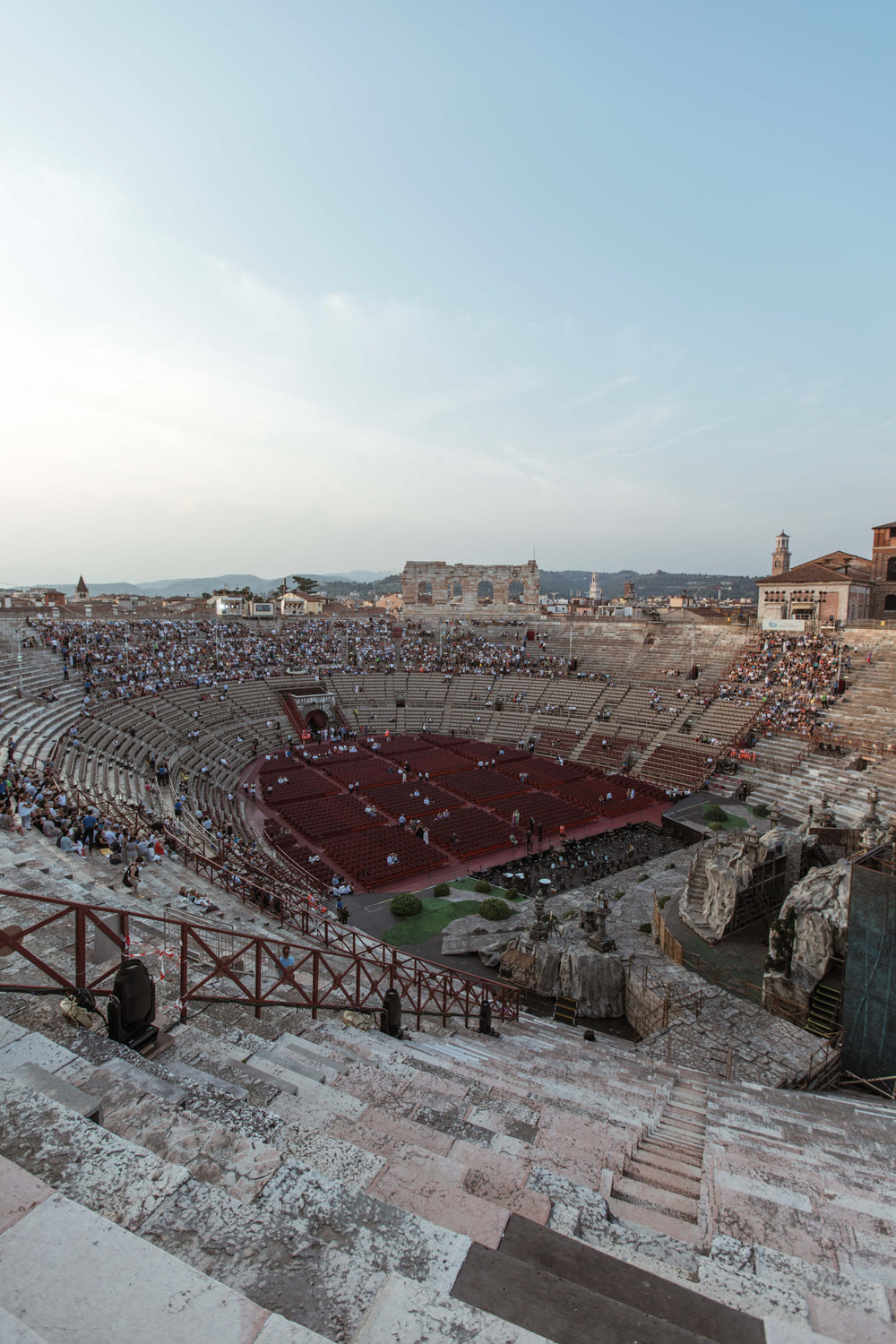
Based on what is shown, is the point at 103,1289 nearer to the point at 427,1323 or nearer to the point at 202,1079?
the point at 427,1323

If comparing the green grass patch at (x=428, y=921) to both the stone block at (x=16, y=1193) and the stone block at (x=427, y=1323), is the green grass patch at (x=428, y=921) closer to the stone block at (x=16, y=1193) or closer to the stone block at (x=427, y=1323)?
the stone block at (x=16, y=1193)

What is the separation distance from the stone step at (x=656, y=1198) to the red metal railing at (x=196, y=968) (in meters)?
3.60

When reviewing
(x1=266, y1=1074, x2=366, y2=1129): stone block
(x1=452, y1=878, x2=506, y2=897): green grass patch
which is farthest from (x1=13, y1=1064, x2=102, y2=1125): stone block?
(x1=452, y1=878, x2=506, y2=897): green grass patch

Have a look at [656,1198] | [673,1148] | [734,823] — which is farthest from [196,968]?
[734,823]

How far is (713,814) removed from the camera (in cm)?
2792

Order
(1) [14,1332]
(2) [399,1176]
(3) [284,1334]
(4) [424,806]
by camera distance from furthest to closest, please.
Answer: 1. (4) [424,806]
2. (2) [399,1176]
3. (3) [284,1334]
4. (1) [14,1332]

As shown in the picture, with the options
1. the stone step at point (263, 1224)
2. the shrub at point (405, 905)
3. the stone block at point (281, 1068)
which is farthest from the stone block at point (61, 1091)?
the shrub at point (405, 905)

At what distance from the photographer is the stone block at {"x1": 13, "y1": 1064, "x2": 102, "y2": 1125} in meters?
3.96

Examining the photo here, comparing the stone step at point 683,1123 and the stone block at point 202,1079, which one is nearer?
the stone block at point 202,1079

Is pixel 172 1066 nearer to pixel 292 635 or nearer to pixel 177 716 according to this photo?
pixel 177 716

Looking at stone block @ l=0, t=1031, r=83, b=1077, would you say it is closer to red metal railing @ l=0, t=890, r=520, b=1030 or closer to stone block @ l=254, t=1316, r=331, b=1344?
red metal railing @ l=0, t=890, r=520, b=1030

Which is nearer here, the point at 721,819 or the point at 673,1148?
the point at 673,1148

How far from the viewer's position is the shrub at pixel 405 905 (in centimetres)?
2012

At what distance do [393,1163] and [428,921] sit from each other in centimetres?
1576
